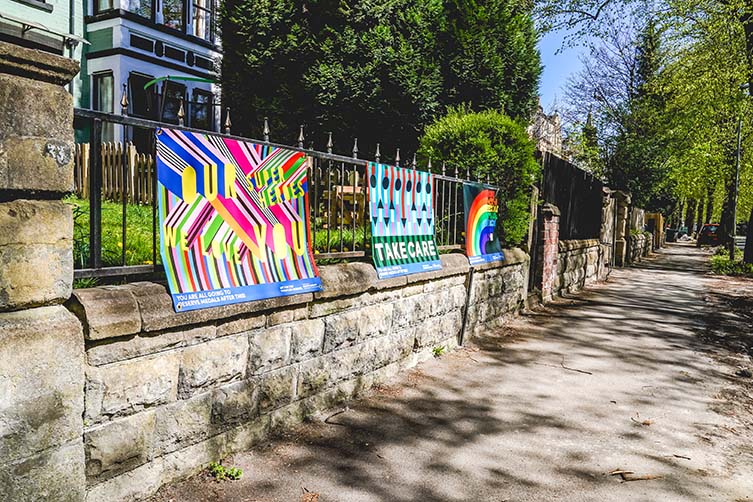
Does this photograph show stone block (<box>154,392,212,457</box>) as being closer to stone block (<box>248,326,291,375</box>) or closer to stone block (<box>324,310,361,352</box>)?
stone block (<box>248,326,291,375</box>)

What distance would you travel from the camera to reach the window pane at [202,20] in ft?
64.0

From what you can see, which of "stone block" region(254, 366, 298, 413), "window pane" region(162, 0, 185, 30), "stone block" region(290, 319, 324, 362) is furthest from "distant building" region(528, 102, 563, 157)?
"stone block" region(254, 366, 298, 413)

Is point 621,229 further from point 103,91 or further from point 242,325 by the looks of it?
point 242,325

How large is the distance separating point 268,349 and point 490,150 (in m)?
5.19

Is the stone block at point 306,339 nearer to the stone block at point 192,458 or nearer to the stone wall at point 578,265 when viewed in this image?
the stone block at point 192,458

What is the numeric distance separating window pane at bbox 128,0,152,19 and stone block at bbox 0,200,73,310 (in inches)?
665

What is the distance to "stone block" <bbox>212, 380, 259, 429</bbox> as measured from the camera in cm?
361

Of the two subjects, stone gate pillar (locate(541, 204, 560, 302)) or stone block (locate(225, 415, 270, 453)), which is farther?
stone gate pillar (locate(541, 204, 560, 302))

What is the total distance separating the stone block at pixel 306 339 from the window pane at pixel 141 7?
16.1m

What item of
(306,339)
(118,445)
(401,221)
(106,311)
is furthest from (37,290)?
(401,221)

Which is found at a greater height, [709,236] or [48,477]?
[709,236]

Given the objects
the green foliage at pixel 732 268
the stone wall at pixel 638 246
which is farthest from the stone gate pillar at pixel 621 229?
the green foliage at pixel 732 268

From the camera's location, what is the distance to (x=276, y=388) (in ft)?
13.4

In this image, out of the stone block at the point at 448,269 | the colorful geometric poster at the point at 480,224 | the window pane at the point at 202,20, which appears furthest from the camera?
the window pane at the point at 202,20
